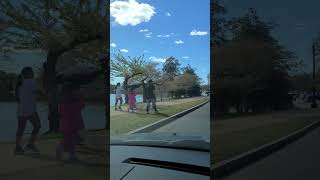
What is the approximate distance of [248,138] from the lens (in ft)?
14.1

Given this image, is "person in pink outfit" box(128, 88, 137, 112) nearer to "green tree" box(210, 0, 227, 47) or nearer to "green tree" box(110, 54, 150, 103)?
"green tree" box(110, 54, 150, 103)

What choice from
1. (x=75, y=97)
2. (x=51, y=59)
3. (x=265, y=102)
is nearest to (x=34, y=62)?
(x=51, y=59)

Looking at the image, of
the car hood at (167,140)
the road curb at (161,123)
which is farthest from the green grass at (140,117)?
the car hood at (167,140)

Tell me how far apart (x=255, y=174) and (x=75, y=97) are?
5.67 feet

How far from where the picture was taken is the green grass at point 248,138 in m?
4.20

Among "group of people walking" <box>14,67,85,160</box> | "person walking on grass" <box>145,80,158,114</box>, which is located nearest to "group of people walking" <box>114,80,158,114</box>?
"person walking on grass" <box>145,80,158,114</box>

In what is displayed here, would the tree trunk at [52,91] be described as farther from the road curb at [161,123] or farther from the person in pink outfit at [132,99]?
the person in pink outfit at [132,99]

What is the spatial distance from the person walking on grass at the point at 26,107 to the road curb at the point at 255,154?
1.56m

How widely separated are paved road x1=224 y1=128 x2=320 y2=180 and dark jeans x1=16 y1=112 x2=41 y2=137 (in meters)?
1.70

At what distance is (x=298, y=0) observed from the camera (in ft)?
12.9

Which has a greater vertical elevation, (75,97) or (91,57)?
(91,57)

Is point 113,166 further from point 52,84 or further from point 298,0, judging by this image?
point 298,0

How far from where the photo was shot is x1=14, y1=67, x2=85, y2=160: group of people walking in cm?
406

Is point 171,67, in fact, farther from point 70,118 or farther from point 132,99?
point 70,118
